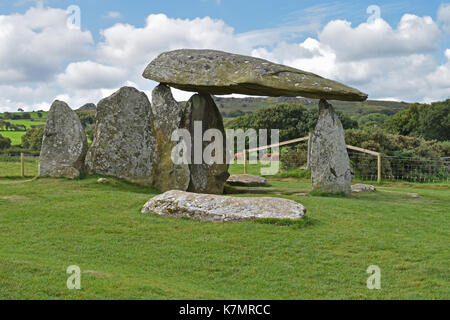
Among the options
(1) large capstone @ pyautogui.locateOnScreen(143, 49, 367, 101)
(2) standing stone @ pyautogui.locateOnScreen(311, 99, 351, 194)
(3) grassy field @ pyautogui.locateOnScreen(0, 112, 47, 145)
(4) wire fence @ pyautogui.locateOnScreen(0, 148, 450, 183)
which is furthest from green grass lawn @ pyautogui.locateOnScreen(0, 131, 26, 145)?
(2) standing stone @ pyautogui.locateOnScreen(311, 99, 351, 194)

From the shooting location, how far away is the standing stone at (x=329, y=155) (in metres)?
17.8

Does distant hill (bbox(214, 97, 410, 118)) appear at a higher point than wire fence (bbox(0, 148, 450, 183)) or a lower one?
higher

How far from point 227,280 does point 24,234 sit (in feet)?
16.7

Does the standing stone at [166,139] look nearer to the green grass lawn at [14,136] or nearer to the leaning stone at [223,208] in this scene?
the leaning stone at [223,208]

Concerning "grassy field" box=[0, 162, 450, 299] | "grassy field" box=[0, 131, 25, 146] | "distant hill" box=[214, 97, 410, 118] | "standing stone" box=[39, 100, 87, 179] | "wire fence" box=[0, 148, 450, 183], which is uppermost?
"distant hill" box=[214, 97, 410, 118]

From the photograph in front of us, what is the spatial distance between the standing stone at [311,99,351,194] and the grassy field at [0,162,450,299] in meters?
3.40

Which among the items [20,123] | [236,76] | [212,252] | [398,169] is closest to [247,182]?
[236,76]


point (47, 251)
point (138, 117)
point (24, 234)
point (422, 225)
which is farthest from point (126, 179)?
point (422, 225)

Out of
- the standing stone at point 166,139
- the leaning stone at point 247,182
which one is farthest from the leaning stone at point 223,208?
the leaning stone at point 247,182

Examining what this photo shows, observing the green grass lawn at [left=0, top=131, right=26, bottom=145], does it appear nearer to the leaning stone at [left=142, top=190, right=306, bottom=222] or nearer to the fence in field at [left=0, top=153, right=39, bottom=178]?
the fence in field at [left=0, top=153, right=39, bottom=178]

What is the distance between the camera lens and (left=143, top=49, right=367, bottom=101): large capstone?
16.8 m

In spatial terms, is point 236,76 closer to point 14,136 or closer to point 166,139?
point 166,139

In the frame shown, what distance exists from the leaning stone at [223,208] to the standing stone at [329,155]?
19.0 feet

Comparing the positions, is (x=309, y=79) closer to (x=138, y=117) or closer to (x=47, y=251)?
(x=138, y=117)
